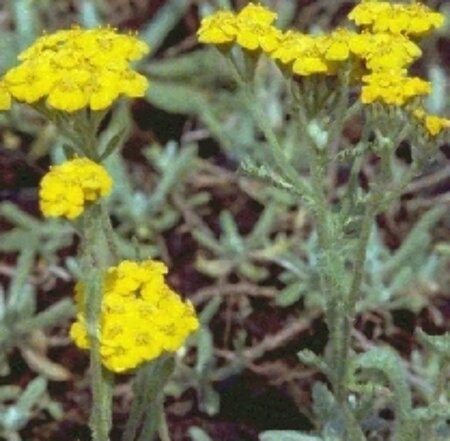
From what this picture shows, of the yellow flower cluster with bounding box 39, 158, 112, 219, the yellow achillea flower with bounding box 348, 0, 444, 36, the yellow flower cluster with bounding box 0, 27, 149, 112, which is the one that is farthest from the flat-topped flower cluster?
the yellow flower cluster with bounding box 39, 158, 112, 219

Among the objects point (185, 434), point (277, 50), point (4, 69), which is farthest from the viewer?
point (4, 69)

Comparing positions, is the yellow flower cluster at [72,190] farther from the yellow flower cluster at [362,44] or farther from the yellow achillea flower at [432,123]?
the yellow achillea flower at [432,123]

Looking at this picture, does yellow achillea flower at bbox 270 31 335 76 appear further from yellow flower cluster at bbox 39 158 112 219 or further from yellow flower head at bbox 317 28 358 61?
yellow flower cluster at bbox 39 158 112 219

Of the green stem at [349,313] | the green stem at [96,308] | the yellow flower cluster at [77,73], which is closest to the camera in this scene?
the green stem at [96,308]

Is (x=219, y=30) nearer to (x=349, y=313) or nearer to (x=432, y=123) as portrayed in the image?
(x=432, y=123)

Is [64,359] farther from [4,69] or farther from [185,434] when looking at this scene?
[4,69]

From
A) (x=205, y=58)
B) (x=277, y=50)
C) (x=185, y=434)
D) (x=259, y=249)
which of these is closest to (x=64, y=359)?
(x=185, y=434)

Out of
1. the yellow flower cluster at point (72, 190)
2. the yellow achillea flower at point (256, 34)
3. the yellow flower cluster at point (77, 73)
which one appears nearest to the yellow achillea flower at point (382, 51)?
the yellow achillea flower at point (256, 34)
